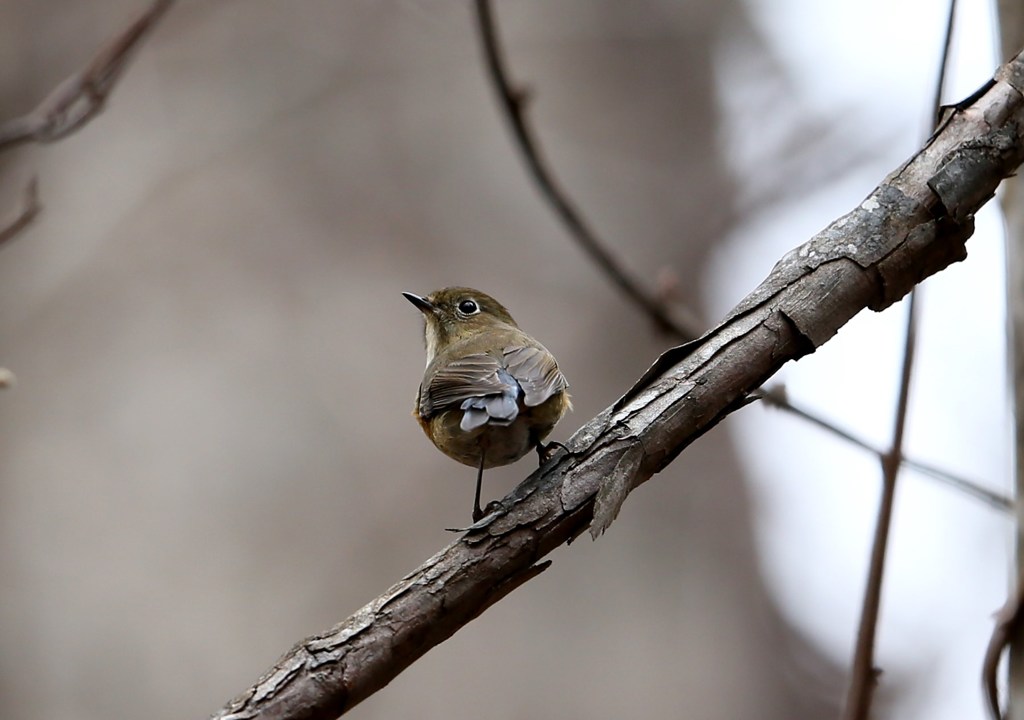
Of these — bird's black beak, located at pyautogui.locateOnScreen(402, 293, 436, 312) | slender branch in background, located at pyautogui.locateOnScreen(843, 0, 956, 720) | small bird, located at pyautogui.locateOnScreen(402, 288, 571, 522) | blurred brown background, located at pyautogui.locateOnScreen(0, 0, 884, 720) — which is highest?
blurred brown background, located at pyautogui.locateOnScreen(0, 0, 884, 720)

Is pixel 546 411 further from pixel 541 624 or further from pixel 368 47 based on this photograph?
pixel 368 47

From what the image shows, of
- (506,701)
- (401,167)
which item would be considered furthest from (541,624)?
(401,167)

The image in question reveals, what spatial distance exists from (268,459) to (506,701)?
1.68 metres

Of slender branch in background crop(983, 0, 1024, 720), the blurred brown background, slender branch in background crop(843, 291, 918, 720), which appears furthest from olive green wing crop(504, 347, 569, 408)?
the blurred brown background

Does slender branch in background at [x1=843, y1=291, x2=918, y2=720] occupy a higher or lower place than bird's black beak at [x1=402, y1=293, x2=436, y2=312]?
lower

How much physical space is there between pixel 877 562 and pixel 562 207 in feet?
5.00

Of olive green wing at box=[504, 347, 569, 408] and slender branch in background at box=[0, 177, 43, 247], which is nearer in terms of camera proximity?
slender branch in background at box=[0, 177, 43, 247]

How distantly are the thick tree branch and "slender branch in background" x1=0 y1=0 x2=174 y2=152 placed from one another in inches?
61.7

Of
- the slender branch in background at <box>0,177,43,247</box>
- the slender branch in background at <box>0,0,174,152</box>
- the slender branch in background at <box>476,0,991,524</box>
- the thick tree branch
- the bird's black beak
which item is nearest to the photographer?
the thick tree branch

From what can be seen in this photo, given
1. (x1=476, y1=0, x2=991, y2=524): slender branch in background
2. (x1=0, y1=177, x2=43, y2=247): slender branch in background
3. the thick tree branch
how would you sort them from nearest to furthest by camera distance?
the thick tree branch, (x1=0, y1=177, x2=43, y2=247): slender branch in background, (x1=476, y1=0, x2=991, y2=524): slender branch in background

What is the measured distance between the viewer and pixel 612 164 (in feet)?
20.9

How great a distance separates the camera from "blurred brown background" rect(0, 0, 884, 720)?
16.3 feet

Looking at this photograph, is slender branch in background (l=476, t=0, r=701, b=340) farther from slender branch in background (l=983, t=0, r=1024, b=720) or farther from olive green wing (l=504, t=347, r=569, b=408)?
slender branch in background (l=983, t=0, r=1024, b=720)

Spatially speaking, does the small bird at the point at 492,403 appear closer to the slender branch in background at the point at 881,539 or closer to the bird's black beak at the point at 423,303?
the bird's black beak at the point at 423,303
